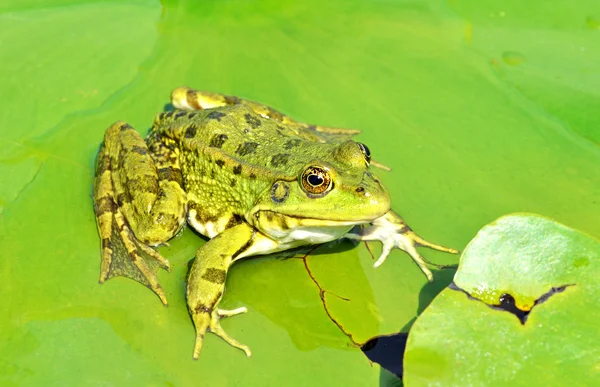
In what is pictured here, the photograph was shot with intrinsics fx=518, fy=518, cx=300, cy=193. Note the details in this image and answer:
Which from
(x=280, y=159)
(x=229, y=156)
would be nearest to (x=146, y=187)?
(x=229, y=156)

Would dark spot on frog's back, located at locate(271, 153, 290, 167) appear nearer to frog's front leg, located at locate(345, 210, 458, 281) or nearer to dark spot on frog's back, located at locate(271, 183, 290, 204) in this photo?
dark spot on frog's back, located at locate(271, 183, 290, 204)

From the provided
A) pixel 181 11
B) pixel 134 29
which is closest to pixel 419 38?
pixel 181 11

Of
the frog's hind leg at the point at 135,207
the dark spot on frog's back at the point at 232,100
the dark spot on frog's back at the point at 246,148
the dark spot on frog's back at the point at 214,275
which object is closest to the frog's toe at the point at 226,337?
the dark spot on frog's back at the point at 214,275

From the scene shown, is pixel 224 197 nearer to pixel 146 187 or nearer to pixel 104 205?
pixel 146 187

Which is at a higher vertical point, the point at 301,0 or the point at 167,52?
the point at 301,0

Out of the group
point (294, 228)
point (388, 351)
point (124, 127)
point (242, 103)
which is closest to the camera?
point (388, 351)

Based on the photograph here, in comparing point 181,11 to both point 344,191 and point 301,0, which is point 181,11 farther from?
point 344,191

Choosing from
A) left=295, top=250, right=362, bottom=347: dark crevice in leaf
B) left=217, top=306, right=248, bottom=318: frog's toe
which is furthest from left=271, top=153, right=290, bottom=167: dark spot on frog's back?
left=217, top=306, right=248, bottom=318: frog's toe
